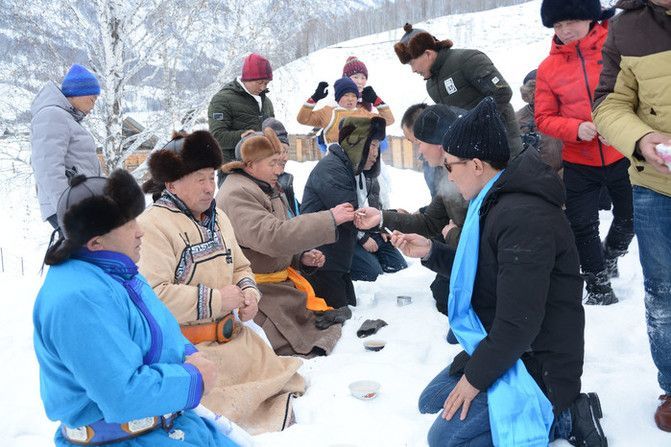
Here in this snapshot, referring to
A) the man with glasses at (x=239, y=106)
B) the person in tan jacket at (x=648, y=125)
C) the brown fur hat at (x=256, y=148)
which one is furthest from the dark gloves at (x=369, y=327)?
the man with glasses at (x=239, y=106)

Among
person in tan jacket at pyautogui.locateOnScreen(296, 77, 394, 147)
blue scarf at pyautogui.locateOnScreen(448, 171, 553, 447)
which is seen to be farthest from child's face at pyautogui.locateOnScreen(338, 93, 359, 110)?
blue scarf at pyautogui.locateOnScreen(448, 171, 553, 447)

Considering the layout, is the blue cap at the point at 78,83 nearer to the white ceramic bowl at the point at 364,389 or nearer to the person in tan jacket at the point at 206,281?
the person in tan jacket at the point at 206,281

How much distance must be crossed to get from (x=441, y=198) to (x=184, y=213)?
1920 millimetres

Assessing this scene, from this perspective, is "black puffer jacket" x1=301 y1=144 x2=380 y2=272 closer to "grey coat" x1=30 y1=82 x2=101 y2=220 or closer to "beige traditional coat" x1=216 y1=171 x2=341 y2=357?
"beige traditional coat" x1=216 y1=171 x2=341 y2=357

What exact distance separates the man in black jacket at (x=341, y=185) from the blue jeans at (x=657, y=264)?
7.57ft

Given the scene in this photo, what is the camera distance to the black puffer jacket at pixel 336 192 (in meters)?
4.44

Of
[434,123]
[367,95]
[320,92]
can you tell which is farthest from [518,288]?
[367,95]

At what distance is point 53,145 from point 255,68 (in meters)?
2.08

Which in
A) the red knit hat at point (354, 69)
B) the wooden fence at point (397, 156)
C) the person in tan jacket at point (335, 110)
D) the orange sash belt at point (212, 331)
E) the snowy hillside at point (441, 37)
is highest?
the red knit hat at point (354, 69)

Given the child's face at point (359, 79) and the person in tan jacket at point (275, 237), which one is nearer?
the person in tan jacket at point (275, 237)

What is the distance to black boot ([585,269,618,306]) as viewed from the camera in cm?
388

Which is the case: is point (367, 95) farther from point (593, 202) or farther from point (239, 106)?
point (593, 202)

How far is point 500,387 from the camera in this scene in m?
2.19

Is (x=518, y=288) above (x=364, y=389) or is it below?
above
